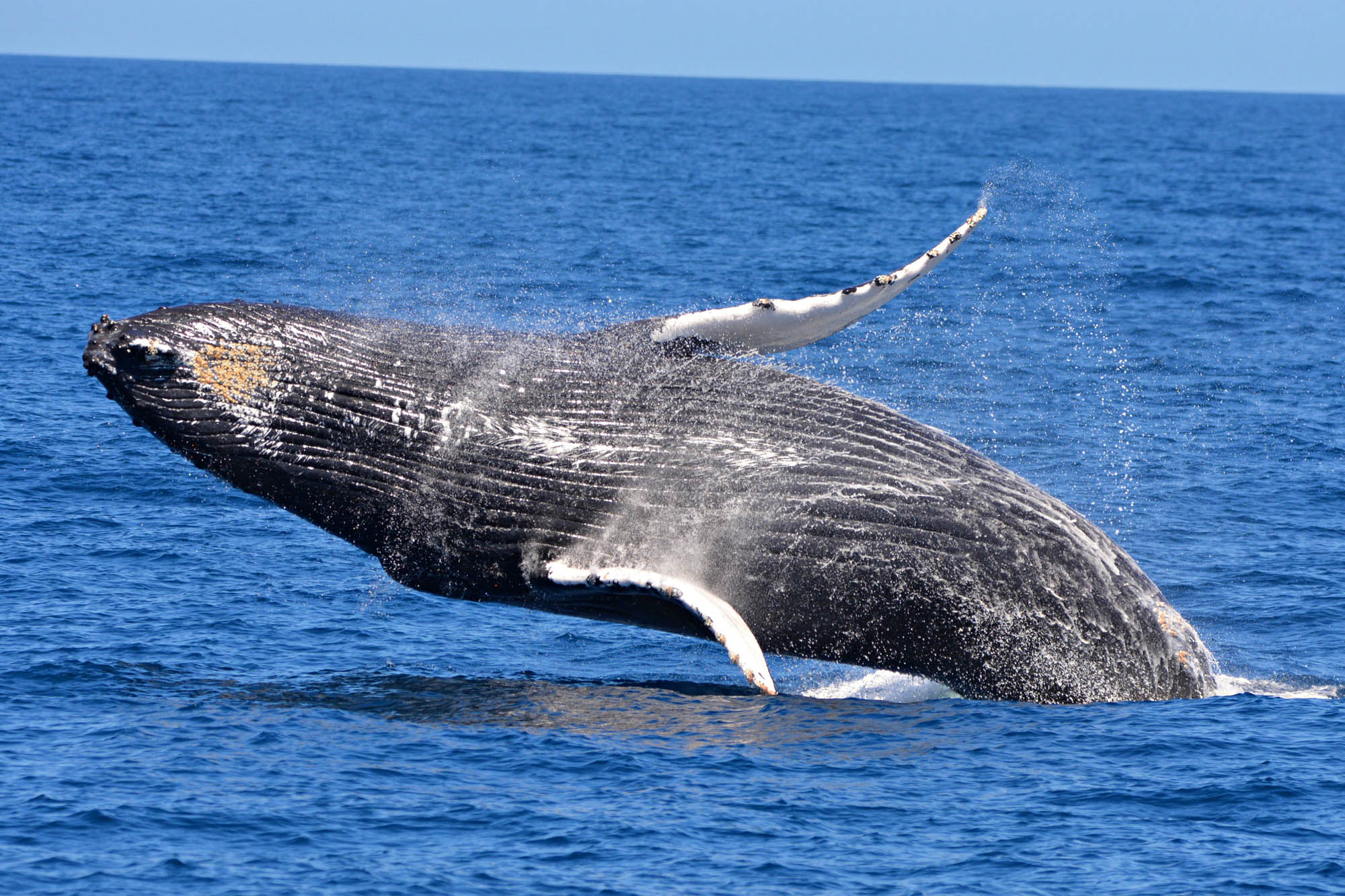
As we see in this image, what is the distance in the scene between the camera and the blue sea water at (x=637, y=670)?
33.7 feet

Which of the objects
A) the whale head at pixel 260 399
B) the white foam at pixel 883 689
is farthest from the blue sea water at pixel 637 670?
the whale head at pixel 260 399

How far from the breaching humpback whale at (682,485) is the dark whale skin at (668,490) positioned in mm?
16

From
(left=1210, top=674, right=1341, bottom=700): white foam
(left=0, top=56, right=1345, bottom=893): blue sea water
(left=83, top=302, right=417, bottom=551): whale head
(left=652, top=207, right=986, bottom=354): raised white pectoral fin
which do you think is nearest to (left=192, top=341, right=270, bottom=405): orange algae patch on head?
(left=83, top=302, right=417, bottom=551): whale head

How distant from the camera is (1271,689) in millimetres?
13719

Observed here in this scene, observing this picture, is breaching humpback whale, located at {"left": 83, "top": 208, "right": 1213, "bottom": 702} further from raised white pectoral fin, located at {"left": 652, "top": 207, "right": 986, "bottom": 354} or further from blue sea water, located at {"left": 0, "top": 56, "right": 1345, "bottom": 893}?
blue sea water, located at {"left": 0, "top": 56, "right": 1345, "bottom": 893}

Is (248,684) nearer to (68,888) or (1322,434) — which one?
(68,888)

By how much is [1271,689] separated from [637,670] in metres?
5.51

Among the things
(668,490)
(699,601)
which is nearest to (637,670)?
(668,490)

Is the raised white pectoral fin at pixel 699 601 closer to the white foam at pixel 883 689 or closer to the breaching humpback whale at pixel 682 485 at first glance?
the breaching humpback whale at pixel 682 485

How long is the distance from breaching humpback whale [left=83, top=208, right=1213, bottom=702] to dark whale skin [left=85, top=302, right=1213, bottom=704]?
0.02 meters

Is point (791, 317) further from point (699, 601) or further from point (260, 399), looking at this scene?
point (260, 399)

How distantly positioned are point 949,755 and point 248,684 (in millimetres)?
5922

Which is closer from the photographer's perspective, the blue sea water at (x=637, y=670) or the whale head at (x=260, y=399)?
the blue sea water at (x=637, y=670)

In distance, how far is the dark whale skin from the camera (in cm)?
1182
